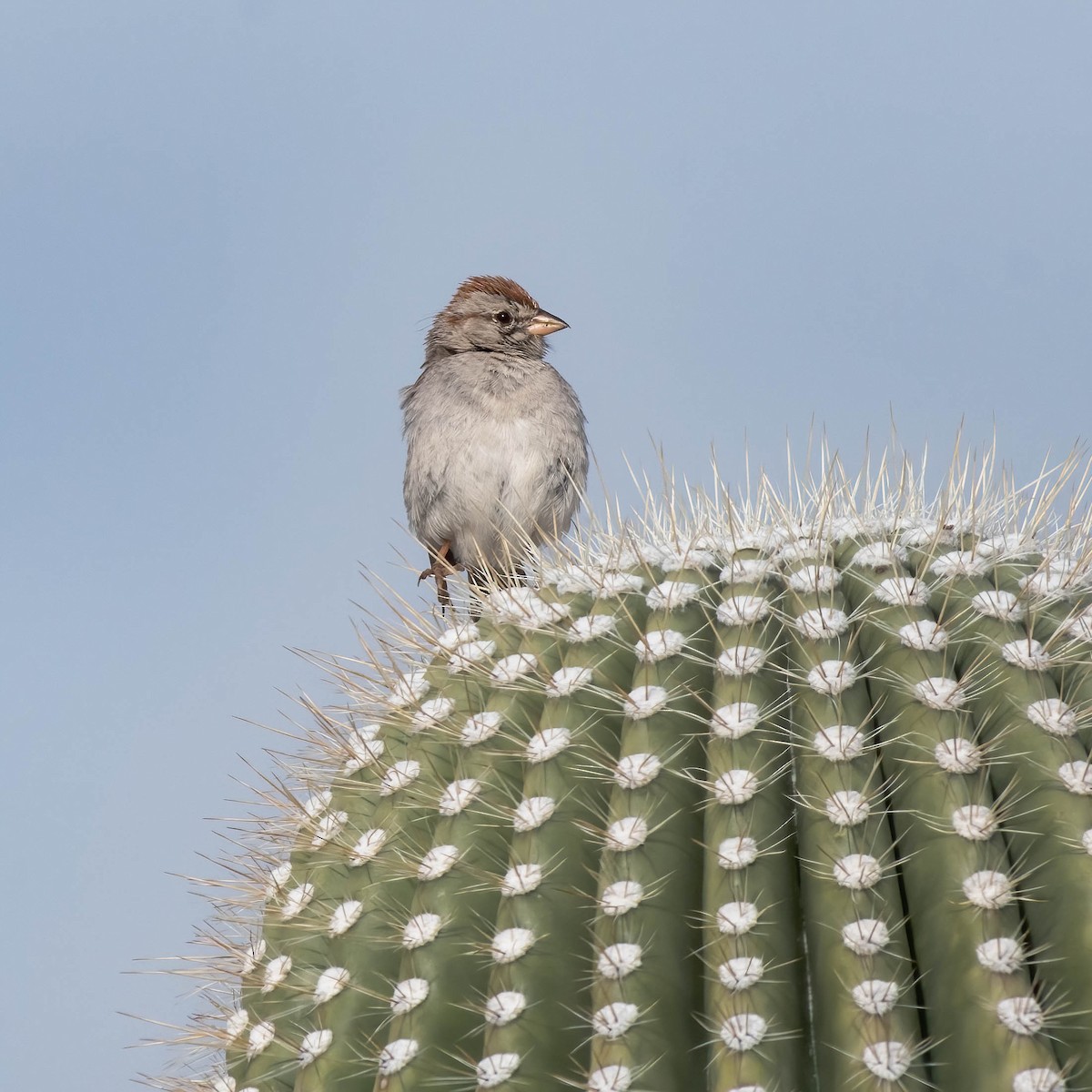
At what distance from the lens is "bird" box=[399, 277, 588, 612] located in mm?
5281

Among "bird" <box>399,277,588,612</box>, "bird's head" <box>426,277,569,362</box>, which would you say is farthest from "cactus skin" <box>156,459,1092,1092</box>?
"bird's head" <box>426,277,569,362</box>

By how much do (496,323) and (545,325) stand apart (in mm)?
217

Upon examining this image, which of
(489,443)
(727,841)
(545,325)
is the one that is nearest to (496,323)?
(545,325)

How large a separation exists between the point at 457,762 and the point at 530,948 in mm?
347

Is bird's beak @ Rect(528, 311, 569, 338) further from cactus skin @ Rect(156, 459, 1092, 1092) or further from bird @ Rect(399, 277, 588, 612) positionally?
cactus skin @ Rect(156, 459, 1092, 1092)

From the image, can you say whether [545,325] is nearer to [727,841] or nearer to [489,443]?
[489,443]

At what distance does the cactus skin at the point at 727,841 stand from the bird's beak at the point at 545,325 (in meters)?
3.85

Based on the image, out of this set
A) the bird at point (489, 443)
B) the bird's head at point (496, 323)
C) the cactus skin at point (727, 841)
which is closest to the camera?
the cactus skin at point (727, 841)

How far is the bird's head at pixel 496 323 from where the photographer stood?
579 centimetres

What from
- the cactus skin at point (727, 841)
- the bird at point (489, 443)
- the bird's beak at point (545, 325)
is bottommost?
the cactus skin at point (727, 841)

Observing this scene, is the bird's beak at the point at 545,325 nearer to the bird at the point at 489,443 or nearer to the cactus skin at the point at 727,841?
the bird at the point at 489,443

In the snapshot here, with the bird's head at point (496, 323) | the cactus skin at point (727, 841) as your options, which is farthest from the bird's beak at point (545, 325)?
the cactus skin at point (727, 841)

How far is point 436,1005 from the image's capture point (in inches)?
65.4

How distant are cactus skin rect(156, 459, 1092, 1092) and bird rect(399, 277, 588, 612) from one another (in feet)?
10.2
